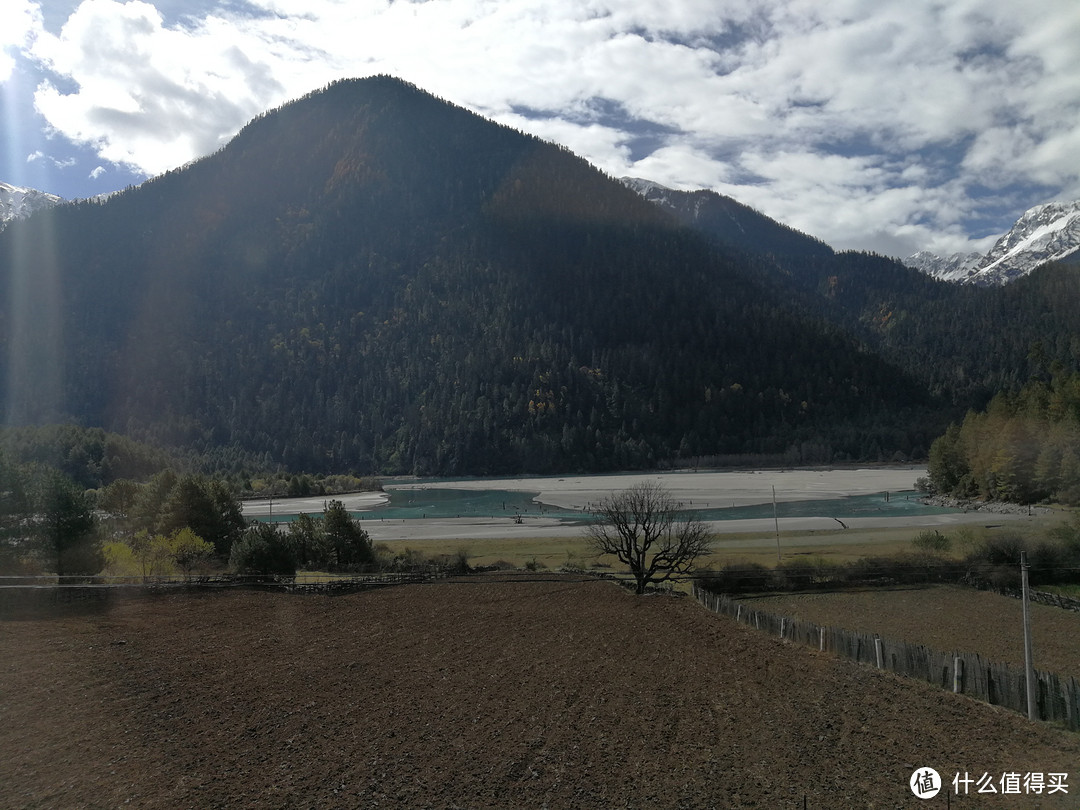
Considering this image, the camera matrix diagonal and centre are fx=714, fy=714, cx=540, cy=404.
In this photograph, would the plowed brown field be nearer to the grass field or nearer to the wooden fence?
the wooden fence

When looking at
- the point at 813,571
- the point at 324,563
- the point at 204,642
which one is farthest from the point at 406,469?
the point at 204,642

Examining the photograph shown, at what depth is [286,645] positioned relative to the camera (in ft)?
82.4

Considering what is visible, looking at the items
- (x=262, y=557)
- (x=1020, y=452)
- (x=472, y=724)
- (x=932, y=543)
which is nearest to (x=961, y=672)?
(x=472, y=724)

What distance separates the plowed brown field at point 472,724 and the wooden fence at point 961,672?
693 mm

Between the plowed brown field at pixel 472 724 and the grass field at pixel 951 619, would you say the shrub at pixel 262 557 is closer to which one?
the plowed brown field at pixel 472 724

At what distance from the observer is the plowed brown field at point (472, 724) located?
42.1 feet

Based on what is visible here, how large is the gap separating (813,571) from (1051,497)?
1913 inches

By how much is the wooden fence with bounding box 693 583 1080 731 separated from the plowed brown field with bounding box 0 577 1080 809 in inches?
27.3

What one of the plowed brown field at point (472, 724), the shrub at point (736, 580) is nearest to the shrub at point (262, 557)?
the plowed brown field at point (472, 724)

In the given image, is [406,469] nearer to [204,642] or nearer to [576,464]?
[576,464]

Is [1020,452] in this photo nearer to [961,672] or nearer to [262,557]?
[961,672]

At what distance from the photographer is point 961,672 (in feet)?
61.7

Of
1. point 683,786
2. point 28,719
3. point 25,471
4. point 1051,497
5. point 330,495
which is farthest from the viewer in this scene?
point 330,495

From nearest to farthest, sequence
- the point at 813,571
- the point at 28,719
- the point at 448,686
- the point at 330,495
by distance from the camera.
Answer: the point at 28,719
the point at 448,686
the point at 813,571
the point at 330,495
